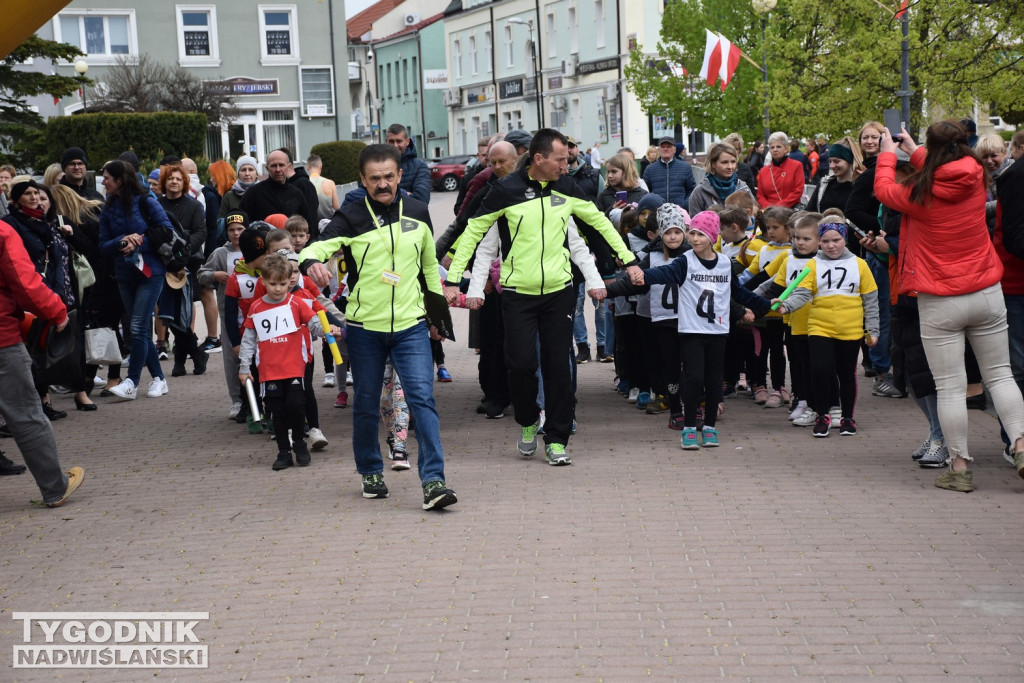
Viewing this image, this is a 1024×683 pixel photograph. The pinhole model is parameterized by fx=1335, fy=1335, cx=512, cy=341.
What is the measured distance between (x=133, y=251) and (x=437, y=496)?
6021 millimetres

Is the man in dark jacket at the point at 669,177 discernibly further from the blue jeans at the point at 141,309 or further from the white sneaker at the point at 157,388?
the white sneaker at the point at 157,388

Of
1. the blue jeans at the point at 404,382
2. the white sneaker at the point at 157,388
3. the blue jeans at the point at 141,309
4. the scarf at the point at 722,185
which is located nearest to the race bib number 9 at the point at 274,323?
the blue jeans at the point at 404,382

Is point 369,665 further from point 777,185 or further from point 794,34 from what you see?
point 794,34

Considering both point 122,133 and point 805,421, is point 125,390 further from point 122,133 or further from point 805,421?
point 122,133

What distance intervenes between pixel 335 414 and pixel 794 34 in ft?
87.0

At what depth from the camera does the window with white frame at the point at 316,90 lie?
5706 centimetres

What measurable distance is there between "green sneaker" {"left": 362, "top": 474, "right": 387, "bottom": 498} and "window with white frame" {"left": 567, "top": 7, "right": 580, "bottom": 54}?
6231cm

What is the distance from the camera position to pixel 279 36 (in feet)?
186

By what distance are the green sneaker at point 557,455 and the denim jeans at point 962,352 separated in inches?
96.1

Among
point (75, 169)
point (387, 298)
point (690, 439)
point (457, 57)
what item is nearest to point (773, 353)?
point (690, 439)

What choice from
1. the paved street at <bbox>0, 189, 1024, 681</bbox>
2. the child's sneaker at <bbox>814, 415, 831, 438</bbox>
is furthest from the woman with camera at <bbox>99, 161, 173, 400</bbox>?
the child's sneaker at <bbox>814, 415, 831, 438</bbox>

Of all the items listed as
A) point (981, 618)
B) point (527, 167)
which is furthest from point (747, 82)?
point (981, 618)

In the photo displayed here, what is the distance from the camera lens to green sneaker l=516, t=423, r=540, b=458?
925cm

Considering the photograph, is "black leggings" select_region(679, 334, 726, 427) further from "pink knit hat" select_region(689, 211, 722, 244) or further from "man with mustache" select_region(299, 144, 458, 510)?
"man with mustache" select_region(299, 144, 458, 510)
